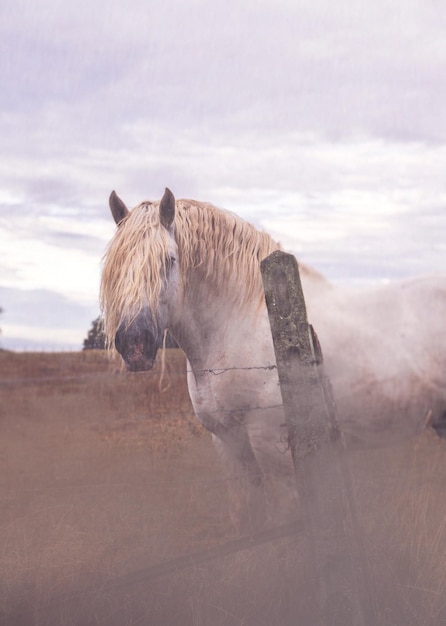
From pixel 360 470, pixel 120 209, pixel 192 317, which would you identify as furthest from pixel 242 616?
pixel 360 470

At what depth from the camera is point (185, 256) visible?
4.29m

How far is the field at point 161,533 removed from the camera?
11.5ft

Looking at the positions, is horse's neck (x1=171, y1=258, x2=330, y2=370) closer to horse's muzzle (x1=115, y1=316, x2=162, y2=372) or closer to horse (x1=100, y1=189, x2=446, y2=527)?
horse (x1=100, y1=189, x2=446, y2=527)

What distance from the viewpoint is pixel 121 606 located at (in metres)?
3.53

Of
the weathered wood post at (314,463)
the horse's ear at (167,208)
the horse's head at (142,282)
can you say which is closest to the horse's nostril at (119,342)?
the horse's head at (142,282)

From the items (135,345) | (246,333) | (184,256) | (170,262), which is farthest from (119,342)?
(246,333)

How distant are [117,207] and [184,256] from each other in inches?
24.2

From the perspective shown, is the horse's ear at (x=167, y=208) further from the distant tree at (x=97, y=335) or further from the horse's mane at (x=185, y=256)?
the distant tree at (x=97, y=335)

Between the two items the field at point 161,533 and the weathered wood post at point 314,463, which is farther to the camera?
the field at point 161,533

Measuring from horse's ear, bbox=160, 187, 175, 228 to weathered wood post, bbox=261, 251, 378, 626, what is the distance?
131cm

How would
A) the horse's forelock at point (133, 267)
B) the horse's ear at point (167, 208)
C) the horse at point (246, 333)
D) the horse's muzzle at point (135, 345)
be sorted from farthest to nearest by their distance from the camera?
the horse's ear at point (167, 208) → the horse at point (246, 333) → the horse's forelock at point (133, 267) → the horse's muzzle at point (135, 345)

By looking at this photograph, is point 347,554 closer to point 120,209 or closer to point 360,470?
point 120,209

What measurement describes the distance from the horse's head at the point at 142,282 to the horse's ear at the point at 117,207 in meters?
0.13

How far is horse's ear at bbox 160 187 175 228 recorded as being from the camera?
4152 millimetres
